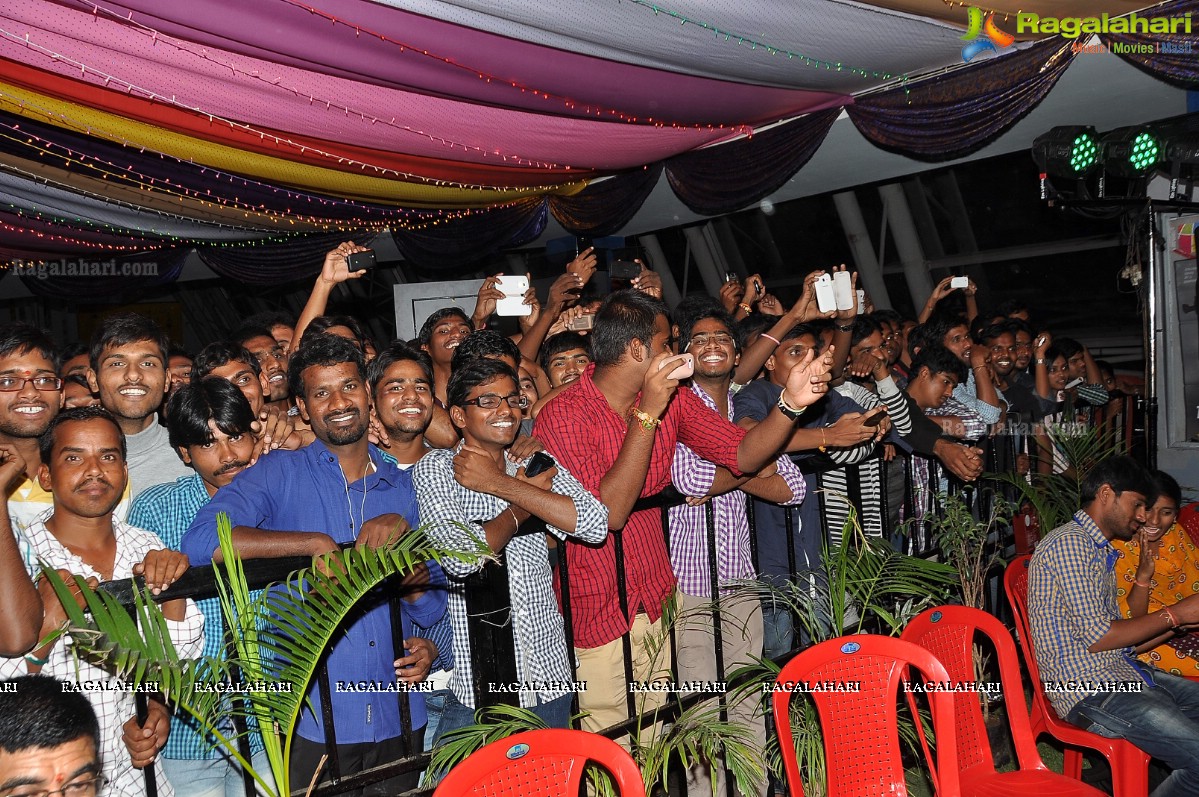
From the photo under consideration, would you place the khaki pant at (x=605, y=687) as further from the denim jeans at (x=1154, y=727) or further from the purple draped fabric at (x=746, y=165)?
the purple draped fabric at (x=746, y=165)

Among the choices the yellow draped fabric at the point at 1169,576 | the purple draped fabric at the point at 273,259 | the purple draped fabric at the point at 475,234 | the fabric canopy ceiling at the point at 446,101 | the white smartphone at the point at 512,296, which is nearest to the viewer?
the fabric canopy ceiling at the point at 446,101

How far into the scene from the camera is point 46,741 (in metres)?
1.57

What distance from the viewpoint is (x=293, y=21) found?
128 inches

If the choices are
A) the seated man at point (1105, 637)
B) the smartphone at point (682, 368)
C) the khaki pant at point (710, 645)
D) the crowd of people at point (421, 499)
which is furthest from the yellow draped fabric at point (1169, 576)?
the smartphone at point (682, 368)

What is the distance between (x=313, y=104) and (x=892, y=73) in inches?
120

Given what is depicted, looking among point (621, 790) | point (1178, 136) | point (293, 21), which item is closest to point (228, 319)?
point (293, 21)

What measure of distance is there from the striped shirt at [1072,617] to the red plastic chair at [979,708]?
1.57 feet

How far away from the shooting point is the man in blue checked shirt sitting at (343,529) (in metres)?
2.20

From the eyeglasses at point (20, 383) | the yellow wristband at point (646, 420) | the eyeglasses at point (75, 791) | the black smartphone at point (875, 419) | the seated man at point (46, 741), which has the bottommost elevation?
the eyeglasses at point (75, 791)

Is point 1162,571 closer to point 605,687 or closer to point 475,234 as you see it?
point 605,687

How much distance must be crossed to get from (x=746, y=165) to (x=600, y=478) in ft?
12.0

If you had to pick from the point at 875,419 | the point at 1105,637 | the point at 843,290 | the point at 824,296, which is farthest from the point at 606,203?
the point at 1105,637

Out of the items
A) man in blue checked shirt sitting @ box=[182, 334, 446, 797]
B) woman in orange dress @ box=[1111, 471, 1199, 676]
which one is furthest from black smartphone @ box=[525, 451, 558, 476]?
woman in orange dress @ box=[1111, 471, 1199, 676]

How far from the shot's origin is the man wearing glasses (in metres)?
2.35
